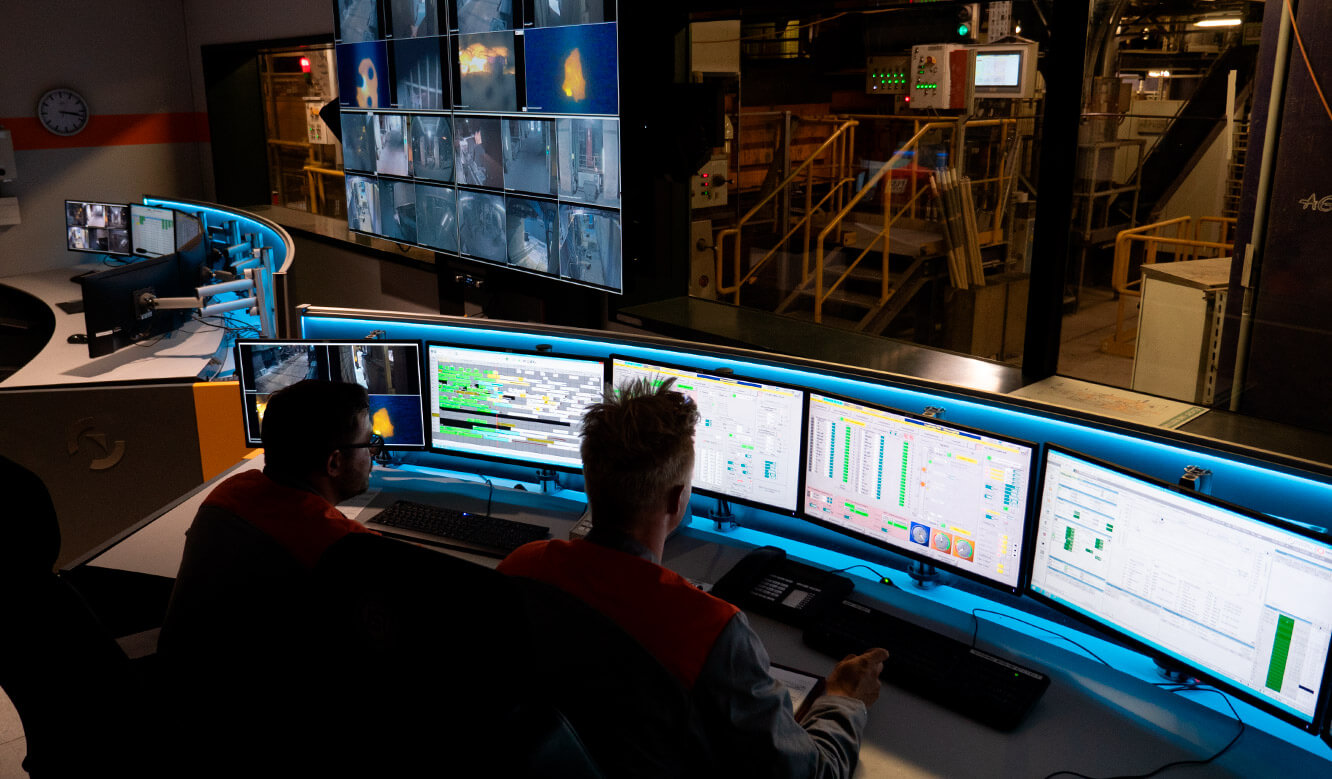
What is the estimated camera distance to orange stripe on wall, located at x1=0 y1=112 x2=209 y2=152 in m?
6.97

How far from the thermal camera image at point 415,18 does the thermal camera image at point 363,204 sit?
88 centimetres

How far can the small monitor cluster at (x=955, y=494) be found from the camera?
4.66 feet

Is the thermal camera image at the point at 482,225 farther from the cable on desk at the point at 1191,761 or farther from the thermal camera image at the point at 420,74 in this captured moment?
the cable on desk at the point at 1191,761

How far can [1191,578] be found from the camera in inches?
59.4

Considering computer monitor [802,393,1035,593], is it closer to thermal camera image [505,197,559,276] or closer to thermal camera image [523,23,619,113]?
thermal camera image [523,23,619,113]

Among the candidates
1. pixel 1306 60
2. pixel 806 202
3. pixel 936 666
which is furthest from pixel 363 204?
pixel 936 666

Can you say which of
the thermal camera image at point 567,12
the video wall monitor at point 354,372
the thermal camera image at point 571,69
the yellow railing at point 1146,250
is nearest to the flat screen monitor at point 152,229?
the thermal camera image at point 571,69

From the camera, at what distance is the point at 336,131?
18.9 feet

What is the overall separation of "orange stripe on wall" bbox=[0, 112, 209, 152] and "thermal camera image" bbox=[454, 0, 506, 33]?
4465 mm

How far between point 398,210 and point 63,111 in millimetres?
3827

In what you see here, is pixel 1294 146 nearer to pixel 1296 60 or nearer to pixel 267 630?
pixel 1296 60

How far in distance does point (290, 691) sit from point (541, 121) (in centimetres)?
319

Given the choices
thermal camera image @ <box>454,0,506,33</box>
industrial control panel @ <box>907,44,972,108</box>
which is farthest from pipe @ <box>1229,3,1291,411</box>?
thermal camera image @ <box>454,0,506,33</box>

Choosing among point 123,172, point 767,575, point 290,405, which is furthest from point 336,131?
point 767,575
